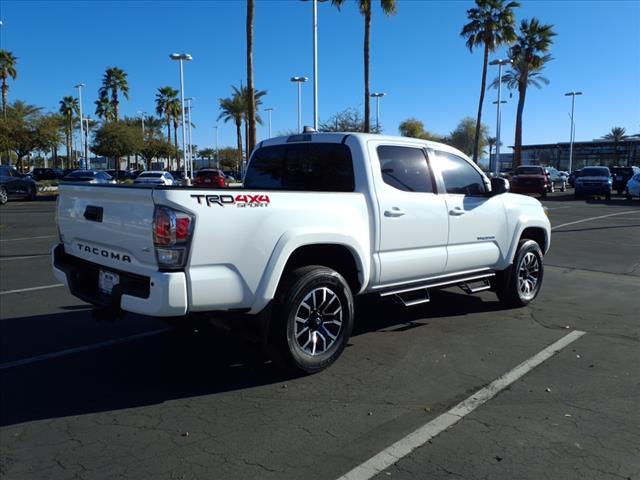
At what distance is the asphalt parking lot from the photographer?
3.27 metres

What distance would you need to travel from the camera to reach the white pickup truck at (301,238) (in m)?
3.82

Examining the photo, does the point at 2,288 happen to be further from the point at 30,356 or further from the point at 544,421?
the point at 544,421

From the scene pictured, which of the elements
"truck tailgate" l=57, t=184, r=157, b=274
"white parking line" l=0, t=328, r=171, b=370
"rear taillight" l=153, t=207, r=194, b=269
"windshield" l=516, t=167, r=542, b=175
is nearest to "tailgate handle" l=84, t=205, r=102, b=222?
"truck tailgate" l=57, t=184, r=157, b=274

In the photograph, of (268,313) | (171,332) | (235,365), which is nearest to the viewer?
(268,313)

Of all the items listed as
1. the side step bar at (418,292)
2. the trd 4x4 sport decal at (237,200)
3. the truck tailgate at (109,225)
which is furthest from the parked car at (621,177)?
the truck tailgate at (109,225)

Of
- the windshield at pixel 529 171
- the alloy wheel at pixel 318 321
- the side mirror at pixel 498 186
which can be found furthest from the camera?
the windshield at pixel 529 171

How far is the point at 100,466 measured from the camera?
3.24 metres

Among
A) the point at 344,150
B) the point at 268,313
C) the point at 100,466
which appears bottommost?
the point at 100,466

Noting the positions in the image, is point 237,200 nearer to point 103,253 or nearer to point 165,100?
point 103,253

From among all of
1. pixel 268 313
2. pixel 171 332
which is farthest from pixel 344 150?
pixel 171 332

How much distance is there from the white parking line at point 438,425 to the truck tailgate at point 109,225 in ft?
6.28

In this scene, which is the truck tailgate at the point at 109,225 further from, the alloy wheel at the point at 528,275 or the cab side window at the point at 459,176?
the alloy wheel at the point at 528,275

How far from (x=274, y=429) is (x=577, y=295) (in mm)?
5603

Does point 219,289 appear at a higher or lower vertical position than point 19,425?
higher
